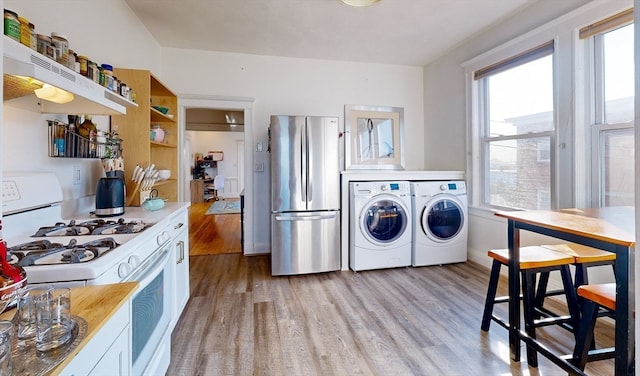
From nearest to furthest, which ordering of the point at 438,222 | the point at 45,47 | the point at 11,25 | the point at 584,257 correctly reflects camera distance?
the point at 11,25 < the point at 45,47 < the point at 584,257 < the point at 438,222

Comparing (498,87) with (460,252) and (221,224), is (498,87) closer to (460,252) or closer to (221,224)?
Answer: (460,252)

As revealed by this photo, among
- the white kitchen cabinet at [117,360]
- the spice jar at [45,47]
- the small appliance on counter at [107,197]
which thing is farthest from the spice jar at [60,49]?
the white kitchen cabinet at [117,360]

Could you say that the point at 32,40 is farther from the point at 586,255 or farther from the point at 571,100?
the point at 571,100

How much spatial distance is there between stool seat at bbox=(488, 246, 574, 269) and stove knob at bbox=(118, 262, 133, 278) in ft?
6.55

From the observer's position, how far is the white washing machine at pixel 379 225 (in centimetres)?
312

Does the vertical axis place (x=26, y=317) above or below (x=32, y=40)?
below

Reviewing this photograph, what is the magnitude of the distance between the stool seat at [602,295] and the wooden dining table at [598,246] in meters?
0.04

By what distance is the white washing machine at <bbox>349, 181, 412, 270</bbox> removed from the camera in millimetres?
3120

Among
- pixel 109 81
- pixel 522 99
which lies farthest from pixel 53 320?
pixel 522 99

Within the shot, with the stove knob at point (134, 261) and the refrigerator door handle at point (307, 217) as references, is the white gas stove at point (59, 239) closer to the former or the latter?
the stove knob at point (134, 261)

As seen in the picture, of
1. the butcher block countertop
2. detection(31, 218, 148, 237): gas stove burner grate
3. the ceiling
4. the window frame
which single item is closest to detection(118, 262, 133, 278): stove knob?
the butcher block countertop

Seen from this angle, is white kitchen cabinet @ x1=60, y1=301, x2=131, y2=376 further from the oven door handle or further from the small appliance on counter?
the small appliance on counter

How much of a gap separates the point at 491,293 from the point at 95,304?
2.14 metres

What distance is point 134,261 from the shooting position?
3.83ft
